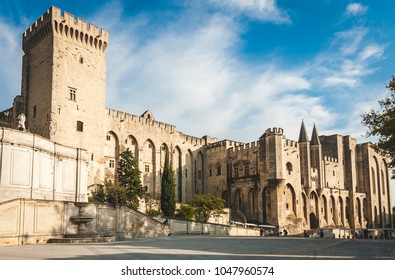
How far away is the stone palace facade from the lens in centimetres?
2367

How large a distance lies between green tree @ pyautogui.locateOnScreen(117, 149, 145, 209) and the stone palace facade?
176 cm

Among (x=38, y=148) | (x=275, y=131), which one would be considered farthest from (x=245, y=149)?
(x=38, y=148)

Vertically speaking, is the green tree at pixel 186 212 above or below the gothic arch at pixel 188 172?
below

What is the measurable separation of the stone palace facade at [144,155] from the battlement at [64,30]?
0.08 meters

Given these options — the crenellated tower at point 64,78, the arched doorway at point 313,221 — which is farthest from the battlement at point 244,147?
the crenellated tower at point 64,78

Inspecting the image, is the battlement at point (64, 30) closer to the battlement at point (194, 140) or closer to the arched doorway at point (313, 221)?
the battlement at point (194, 140)

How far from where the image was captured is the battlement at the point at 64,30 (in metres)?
36.3

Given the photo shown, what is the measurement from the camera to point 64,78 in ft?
119

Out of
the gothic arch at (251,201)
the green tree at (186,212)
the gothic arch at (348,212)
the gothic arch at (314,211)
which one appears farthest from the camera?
the gothic arch at (348,212)

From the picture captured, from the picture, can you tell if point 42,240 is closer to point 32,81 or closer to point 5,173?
point 5,173

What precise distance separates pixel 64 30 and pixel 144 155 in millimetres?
15317

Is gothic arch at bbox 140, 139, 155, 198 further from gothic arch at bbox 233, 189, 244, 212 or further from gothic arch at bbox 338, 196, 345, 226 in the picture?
gothic arch at bbox 338, 196, 345, 226

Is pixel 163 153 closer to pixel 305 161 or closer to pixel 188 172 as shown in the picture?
pixel 188 172

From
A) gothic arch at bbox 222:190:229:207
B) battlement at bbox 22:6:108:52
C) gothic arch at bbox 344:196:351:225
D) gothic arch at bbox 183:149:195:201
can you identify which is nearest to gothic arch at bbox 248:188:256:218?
gothic arch at bbox 222:190:229:207
